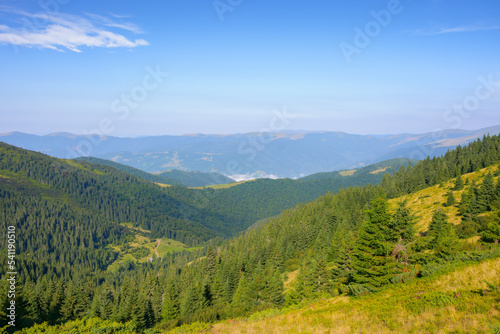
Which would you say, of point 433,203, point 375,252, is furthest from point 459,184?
point 375,252

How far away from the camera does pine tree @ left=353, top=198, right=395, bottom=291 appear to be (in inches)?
→ 1112

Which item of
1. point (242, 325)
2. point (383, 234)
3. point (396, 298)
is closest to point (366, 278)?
point (383, 234)

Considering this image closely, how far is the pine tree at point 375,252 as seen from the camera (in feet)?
92.6

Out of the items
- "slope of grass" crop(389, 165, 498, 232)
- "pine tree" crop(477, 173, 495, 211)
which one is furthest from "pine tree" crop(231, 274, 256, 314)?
"pine tree" crop(477, 173, 495, 211)

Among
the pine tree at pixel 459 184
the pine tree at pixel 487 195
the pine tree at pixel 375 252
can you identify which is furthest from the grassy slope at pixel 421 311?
the pine tree at pixel 459 184

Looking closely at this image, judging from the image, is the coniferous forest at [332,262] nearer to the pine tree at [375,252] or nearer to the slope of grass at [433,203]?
the pine tree at [375,252]

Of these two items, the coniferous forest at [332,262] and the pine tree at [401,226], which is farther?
the pine tree at [401,226]

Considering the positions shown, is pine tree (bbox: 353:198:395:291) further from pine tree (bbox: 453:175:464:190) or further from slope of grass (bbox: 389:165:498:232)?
pine tree (bbox: 453:175:464:190)

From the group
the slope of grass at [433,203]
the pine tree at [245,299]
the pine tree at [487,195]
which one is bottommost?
the pine tree at [245,299]

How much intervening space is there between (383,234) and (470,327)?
54.6 ft

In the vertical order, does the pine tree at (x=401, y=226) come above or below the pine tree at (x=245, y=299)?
above

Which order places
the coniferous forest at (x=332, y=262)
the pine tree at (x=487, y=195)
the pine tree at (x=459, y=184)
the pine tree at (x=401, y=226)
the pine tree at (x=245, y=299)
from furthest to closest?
the pine tree at (x=459, y=184) < the pine tree at (x=487, y=195) < the pine tree at (x=245, y=299) < the pine tree at (x=401, y=226) < the coniferous forest at (x=332, y=262)

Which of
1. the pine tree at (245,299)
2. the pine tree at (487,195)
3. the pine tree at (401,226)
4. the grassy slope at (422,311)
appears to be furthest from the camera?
the pine tree at (487,195)

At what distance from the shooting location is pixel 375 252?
96.9 ft
